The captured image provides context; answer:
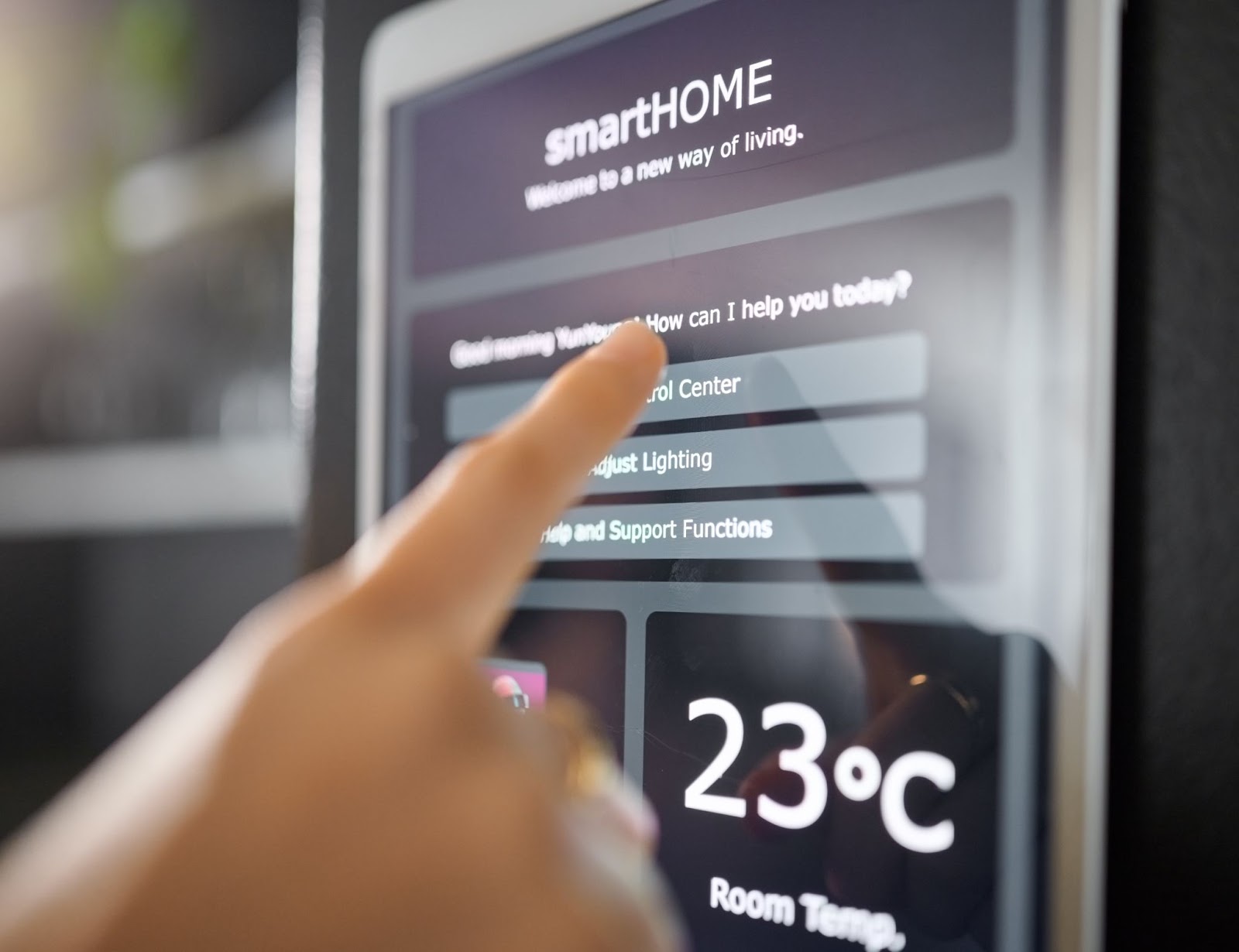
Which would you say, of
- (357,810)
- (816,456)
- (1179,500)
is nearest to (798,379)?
(816,456)

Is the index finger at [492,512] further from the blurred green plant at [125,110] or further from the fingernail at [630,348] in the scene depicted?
the blurred green plant at [125,110]

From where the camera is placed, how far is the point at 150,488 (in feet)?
4.63

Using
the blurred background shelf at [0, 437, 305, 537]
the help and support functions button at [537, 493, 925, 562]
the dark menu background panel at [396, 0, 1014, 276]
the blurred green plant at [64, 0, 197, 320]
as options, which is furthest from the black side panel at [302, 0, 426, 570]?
the blurred green plant at [64, 0, 197, 320]

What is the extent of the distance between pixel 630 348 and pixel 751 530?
0.38 ft

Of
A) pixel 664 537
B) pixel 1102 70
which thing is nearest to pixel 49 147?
pixel 664 537

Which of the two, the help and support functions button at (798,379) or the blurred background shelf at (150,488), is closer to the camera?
the help and support functions button at (798,379)

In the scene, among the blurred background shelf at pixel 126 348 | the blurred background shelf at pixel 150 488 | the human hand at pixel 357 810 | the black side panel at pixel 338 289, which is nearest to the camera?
the human hand at pixel 357 810

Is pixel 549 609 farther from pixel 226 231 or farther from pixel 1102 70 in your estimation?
pixel 226 231

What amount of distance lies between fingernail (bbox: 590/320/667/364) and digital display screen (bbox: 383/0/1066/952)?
0.09 m

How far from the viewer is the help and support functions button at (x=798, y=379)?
371 mm

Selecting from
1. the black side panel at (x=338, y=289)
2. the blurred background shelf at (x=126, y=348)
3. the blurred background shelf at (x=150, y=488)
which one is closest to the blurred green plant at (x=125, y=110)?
the blurred background shelf at (x=126, y=348)

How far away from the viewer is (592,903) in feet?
0.75

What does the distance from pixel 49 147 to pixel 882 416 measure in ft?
5.14

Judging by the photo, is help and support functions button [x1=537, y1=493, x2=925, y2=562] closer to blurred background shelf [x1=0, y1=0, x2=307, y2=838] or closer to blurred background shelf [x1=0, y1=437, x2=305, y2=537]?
blurred background shelf [x1=0, y1=437, x2=305, y2=537]
